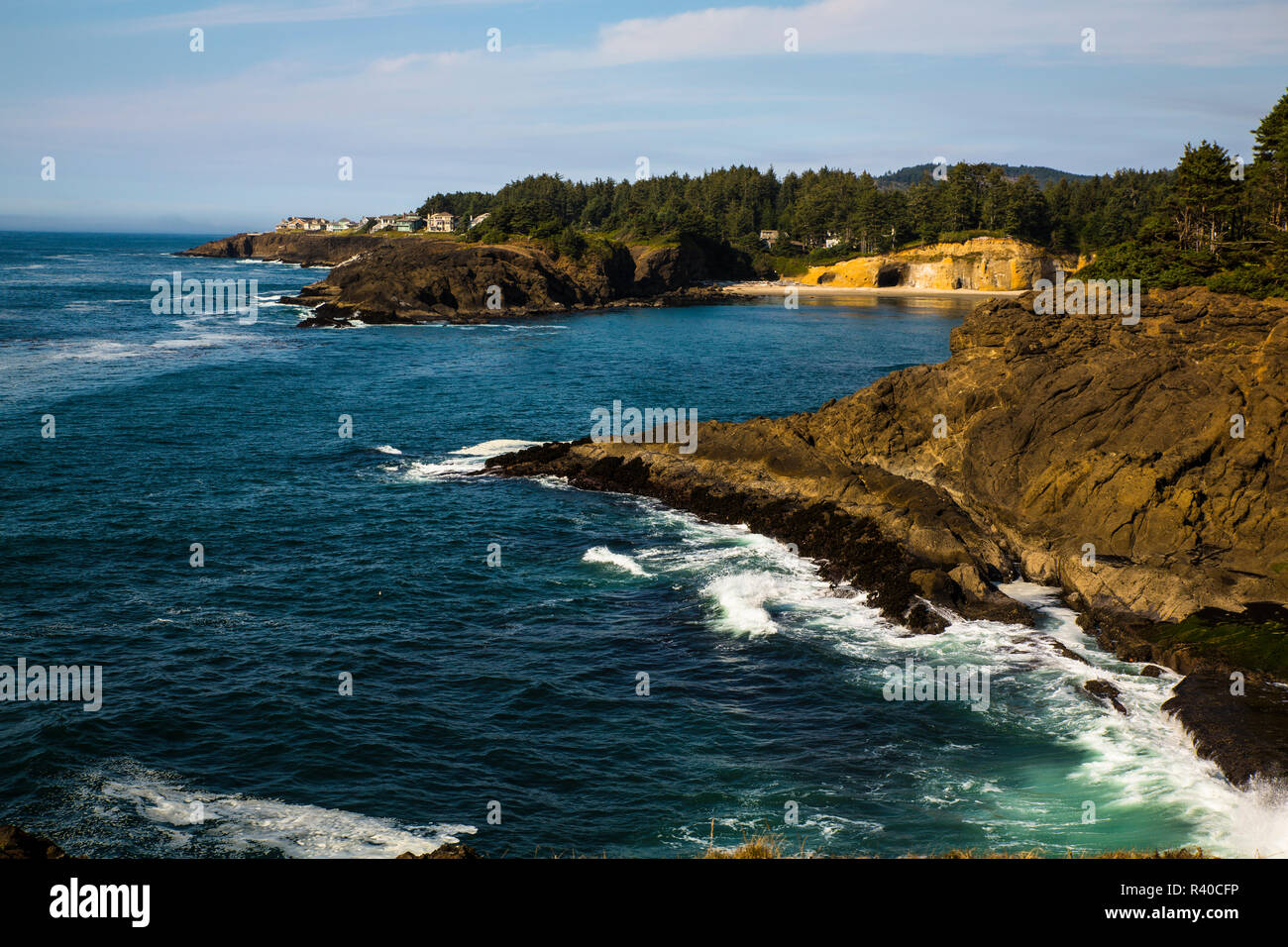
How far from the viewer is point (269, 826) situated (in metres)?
21.3

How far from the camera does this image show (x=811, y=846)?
2048cm

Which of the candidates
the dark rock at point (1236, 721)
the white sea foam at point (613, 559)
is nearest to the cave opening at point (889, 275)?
the white sea foam at point (613, 559)

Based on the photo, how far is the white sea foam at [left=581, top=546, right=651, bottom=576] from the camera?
3838 centimetres

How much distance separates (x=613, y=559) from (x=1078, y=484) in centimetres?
1924

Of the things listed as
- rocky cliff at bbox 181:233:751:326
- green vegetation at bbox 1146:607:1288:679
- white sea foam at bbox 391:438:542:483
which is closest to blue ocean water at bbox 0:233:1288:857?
white sea foam at bbox 391:438:542:483

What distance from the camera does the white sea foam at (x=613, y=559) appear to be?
126 ft

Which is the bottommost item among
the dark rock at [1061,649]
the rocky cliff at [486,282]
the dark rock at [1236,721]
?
the dark rock at [1236,721]

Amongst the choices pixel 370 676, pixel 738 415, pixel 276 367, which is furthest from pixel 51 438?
pixel 738 415

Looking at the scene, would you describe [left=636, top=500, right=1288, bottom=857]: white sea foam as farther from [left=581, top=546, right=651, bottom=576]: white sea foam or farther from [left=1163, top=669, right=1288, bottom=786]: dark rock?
[left=581, top=546, right=651, bottom=576]: white sea foam

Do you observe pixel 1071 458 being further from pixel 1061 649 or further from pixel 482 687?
pixel 482 687

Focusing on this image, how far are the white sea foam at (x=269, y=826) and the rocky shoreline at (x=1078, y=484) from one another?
62.6 feet

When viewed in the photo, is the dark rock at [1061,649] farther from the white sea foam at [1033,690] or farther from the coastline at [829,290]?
the coastline at [829,290]

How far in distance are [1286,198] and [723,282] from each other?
147473 mm
